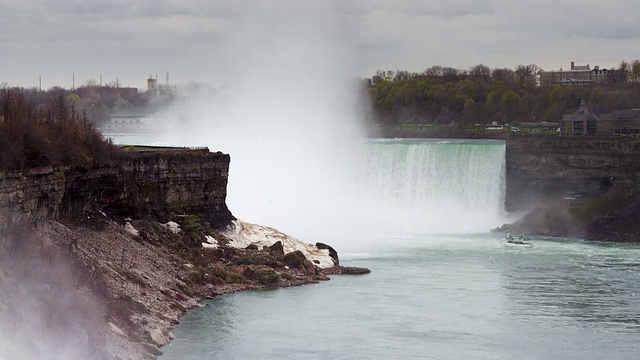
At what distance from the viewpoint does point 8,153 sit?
36688 millimetres

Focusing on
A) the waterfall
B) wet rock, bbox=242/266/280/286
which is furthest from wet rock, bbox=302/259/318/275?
the waterfall

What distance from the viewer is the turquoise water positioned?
34188 millimetres

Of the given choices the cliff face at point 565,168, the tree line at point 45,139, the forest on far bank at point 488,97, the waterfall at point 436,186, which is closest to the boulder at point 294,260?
the tree line at point 45,139

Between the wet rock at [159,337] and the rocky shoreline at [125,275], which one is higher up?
the rocky shoreline at [125,275]

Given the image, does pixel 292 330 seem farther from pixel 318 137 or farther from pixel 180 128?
pixel 180 128

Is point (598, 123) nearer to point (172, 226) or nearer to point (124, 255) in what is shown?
point (172, 226)

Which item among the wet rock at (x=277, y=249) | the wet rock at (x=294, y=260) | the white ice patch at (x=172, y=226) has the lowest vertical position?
the wet rock at (x=294, y=260)

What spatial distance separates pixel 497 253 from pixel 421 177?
19.8 meters

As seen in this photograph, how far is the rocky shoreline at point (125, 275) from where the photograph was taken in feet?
100

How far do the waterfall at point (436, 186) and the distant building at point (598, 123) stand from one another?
7532 mm

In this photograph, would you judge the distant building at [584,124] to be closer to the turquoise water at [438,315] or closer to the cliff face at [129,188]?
the turquoise water at [438,315]

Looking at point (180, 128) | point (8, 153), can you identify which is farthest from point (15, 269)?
point (180, 128)

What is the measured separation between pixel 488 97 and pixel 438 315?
7068 centimetres

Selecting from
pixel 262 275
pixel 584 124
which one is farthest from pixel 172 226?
pixel 584 124
